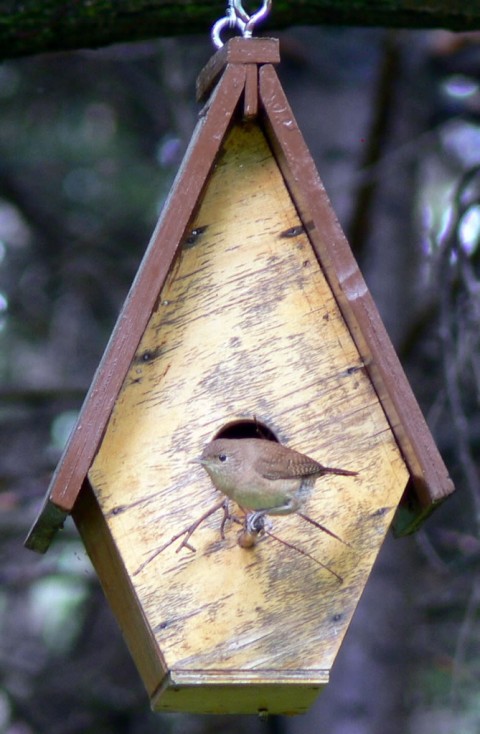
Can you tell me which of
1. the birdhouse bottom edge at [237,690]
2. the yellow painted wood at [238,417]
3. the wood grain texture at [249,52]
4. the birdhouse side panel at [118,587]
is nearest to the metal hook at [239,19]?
the wood grain texture at [249,52]

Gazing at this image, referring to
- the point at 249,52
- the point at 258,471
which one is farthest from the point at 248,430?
the point at 249,52

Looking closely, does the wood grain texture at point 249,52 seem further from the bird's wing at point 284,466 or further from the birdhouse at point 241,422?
the bird's wing at point 284,466

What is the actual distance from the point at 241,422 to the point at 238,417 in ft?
0.06

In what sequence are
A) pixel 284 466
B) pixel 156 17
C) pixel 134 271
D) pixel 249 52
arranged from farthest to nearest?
pixel 134 271
pixel 156 17
pixel 249 52
pixel 284 466

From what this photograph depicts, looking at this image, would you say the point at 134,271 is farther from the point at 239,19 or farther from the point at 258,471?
the point at 258,471

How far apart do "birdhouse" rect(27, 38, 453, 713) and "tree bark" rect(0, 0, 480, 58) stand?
626 mm

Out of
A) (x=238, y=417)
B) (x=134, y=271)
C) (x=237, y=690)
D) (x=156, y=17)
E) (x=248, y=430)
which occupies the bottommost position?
(x=134, y=271)

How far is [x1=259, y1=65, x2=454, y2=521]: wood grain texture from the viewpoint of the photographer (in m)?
2.54

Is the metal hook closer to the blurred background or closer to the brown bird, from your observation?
the brown bird

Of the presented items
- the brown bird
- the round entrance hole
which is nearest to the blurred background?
the round entrance hole

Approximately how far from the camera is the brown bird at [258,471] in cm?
241

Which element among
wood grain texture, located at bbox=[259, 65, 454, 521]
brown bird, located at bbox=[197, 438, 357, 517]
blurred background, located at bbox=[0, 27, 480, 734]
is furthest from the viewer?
blurred background, located at bbox=[0, 27, 480, 734]

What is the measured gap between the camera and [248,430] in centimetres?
273

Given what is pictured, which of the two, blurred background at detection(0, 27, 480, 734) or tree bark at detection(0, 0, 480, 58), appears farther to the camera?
blurred background at detection(0, 27, 480, 734)
